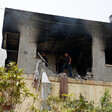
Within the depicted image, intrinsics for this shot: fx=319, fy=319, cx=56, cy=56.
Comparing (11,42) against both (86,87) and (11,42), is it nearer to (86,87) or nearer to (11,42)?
(11,42)

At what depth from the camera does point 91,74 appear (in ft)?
61.5

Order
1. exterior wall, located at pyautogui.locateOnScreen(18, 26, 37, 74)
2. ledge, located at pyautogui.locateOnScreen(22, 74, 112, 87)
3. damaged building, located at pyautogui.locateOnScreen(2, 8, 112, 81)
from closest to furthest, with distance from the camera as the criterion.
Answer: ledge, located at pyautogui.locateOnScreen(22, 74, 112, 87)
exterior wall, located at pyautogui.locateOnScreen(18, 26, 37, 74)
damaged building, located at pyautogui.locateOnScreen(2, 8, 112, 81)

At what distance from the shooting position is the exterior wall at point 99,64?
1877 cm

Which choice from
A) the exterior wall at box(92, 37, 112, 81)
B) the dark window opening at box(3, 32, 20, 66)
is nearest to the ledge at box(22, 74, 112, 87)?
the exterior wall at box(92, 37, 112, 81)

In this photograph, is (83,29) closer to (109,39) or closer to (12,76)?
(109,39)

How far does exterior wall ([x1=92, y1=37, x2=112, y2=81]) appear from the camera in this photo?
739 inches

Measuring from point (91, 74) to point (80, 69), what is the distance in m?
5.18

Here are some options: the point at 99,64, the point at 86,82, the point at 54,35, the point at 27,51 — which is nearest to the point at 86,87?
the point at 86,82

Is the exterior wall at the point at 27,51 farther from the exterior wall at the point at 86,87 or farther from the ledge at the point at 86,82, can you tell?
the exterior wall at the point at 86,87

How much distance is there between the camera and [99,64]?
19.1m

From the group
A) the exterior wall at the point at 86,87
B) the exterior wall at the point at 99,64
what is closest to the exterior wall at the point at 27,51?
the exterior wall at the point at 86,87

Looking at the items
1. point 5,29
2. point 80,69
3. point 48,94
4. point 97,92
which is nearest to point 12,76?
point 48,94

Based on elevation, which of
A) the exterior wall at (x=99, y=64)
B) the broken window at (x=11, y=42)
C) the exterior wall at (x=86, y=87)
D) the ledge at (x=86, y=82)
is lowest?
the exterior wall at (x=86, y=87)

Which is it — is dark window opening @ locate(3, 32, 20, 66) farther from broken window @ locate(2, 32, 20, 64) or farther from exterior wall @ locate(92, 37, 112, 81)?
exterior wall @ locate(92, 37, 112, 81)
